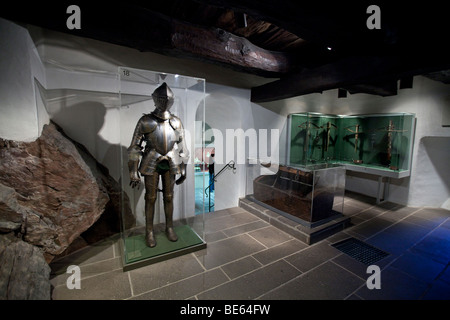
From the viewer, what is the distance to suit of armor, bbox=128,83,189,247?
2557mm

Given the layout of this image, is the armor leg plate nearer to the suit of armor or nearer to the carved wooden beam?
the suit of armor

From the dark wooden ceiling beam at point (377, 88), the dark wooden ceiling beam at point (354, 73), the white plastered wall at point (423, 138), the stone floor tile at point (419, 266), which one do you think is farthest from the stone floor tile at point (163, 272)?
the dark wooden ceiling beam at point (377, 88)

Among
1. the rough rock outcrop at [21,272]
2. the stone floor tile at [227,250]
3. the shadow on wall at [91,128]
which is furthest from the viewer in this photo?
the shadow on wall at [91,128]

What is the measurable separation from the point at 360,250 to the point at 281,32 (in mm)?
3132

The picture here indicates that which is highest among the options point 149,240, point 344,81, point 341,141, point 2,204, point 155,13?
point 155,13

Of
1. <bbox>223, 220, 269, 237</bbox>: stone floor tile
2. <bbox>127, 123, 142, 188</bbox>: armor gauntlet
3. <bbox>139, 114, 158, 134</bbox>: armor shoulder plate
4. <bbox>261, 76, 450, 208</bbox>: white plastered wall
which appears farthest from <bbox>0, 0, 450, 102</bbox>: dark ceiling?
<bbox>223, 220, 269, 237</bbox>: stone floor tile

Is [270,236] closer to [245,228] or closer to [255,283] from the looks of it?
[245,228]

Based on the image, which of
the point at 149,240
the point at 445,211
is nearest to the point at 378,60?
the point at 149,240

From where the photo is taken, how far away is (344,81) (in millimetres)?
2719

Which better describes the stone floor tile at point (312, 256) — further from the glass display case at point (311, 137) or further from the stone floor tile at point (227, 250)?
the glass display case at point (311, 137)

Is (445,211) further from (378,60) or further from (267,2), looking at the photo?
(267,2)

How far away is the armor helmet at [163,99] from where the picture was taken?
2529 millimetres

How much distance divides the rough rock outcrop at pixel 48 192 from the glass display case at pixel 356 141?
14.4ft
